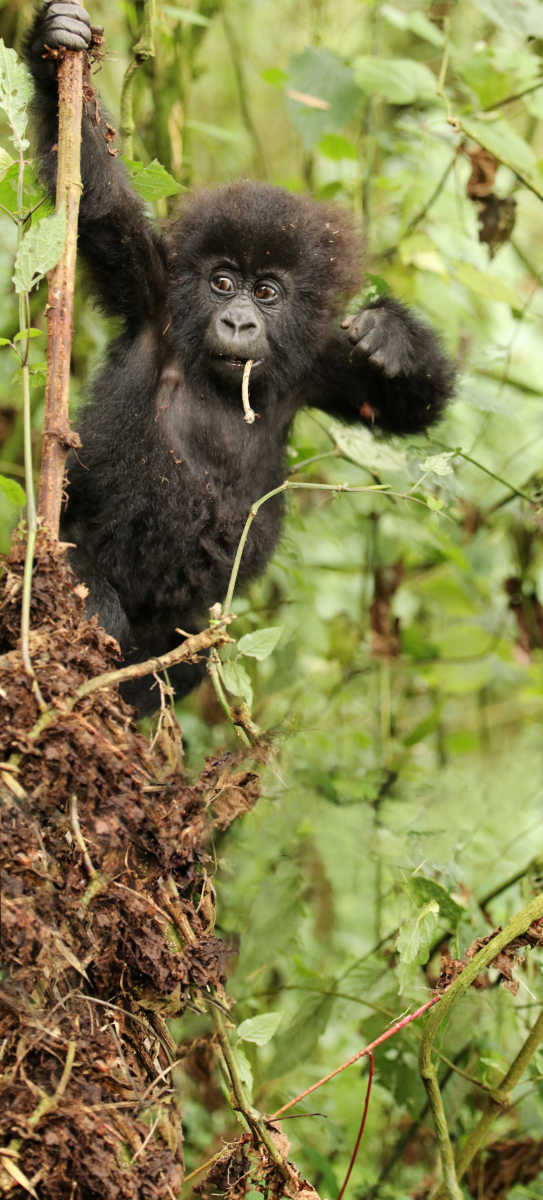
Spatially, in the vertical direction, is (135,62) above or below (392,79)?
below

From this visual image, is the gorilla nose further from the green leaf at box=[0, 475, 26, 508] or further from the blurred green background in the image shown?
the green leaf at box=[0, 475, 26, 508]

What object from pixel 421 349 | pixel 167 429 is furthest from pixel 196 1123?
pixel 421 349

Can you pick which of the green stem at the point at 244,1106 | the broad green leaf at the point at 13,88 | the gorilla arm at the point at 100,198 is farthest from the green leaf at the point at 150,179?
the green stem at the point at 244,1106

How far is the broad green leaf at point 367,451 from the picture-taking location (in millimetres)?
2715

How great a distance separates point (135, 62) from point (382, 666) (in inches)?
93.7

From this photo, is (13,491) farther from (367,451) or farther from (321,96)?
(321,96)

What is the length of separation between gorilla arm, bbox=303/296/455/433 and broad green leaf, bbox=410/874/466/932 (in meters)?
1.37

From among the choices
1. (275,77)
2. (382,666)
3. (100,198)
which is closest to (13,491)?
(100,198)

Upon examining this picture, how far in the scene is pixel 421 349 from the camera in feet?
9.12

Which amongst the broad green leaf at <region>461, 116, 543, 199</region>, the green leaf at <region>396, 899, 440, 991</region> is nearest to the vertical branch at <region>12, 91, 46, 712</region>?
the green leaf at <region>396, 899, 440, 991</region>

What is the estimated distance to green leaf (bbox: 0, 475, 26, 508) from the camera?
156 centimetres

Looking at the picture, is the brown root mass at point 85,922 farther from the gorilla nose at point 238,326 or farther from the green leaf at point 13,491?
the gorilla nose at point 238,326

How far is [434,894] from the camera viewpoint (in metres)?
2.11

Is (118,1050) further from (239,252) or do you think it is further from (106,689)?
(239,252)
